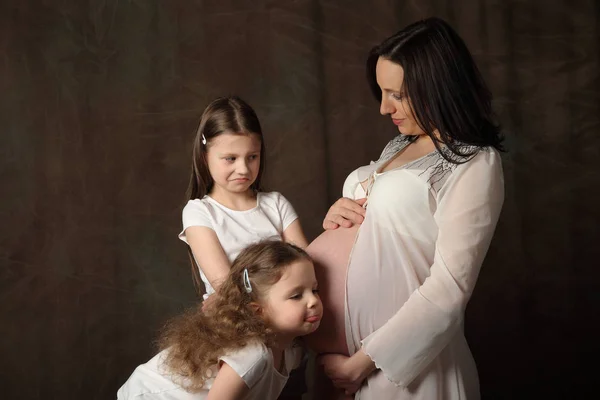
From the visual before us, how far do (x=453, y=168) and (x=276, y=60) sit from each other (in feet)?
4.79

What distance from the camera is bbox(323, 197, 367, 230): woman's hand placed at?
1750mm

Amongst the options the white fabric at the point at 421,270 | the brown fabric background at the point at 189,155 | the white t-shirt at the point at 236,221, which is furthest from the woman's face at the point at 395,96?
the brown fabric background at the point at 189,155

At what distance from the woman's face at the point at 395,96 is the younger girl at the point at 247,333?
401 millimetres

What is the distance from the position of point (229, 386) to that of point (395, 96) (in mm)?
766

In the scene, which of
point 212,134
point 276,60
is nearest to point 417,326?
point 212,134

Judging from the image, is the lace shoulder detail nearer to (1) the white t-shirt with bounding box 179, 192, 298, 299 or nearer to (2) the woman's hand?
(2) the woman's hand

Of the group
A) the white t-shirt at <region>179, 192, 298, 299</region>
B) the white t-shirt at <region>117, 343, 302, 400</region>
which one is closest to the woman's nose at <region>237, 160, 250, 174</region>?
the white t-shirt at <region>179, 192, 298, 299</region>

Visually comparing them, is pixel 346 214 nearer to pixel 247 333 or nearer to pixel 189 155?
pixel 247 333

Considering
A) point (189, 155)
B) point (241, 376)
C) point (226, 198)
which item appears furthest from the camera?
point (189, 155)

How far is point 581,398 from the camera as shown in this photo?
2.96m

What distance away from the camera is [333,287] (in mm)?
1718

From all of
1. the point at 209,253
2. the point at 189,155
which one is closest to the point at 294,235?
the point at 209,253

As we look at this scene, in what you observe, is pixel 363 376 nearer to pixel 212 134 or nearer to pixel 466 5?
pixel 212 134

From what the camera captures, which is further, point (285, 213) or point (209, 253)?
point (285, 213)
